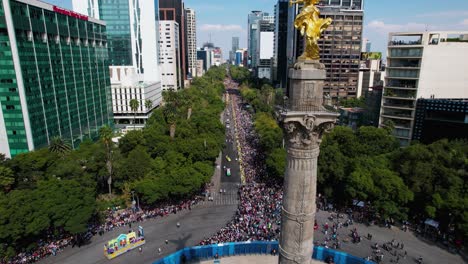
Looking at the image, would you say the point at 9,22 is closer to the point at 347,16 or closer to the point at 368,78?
the point at 347,16

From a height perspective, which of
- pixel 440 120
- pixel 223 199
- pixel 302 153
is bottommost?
pixel 223 199

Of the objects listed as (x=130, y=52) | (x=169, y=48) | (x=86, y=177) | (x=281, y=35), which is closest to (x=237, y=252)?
(x=86, y=177)

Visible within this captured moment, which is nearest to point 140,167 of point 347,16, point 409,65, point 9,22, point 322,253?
point 322,253

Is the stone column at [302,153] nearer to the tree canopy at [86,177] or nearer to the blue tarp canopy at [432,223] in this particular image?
the tree canopy at [86,177]

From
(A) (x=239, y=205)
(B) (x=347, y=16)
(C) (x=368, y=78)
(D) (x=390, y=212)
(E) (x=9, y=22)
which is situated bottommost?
(A) (x=239, y=205)

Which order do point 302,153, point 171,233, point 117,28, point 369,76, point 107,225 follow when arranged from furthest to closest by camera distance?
1. point 117,28
2. point 369,76
3. point 107,225
4. point 171,233
5. point 302,153

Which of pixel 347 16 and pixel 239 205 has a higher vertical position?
pixel 347 16

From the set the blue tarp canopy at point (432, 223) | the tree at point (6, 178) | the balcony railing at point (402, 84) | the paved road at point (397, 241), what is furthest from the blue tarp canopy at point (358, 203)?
the tree at point (6, 178)

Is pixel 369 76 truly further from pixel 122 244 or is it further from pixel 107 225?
pixel 122 244

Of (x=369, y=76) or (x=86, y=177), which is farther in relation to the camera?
(x=369, y=76)
